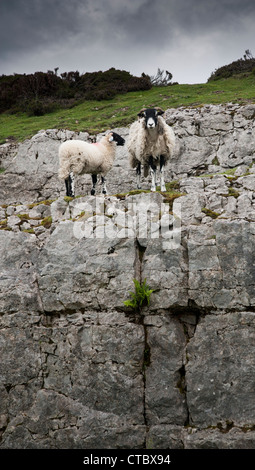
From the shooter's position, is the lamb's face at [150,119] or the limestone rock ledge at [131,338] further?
the lamb's face at [150,119]

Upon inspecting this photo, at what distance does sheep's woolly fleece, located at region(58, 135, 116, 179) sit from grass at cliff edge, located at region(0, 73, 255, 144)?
689cm

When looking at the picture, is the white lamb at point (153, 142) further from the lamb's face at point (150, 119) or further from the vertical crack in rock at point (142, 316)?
the vertical crack in rock at point (142, 316)

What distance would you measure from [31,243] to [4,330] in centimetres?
226

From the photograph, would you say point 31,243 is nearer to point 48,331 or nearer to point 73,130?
point 48,331

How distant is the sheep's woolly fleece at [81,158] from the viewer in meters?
12.3

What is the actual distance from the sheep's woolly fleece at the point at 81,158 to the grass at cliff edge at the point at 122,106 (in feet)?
22.6

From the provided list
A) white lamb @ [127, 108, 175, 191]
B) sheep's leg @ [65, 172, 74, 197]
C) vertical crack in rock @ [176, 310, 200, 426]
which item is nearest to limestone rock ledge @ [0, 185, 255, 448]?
vertical crack in rock @ [176, 310, 200, 426]

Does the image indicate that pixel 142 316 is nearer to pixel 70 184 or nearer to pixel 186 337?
pixel 186 337

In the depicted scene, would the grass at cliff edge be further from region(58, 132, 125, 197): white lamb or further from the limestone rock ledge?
the limestone rock ledge

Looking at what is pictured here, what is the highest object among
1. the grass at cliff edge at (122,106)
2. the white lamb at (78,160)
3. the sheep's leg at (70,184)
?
the grass at cliff edge at (122,106)

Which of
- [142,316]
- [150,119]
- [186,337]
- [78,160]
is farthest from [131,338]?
[150,119]

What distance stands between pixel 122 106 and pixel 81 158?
1402 centimetres

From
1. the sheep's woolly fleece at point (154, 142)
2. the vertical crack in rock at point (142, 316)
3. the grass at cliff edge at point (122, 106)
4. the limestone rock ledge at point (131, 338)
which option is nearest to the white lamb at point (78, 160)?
the sheep's woolly fleece at point (154, 142)

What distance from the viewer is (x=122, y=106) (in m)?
25.1
